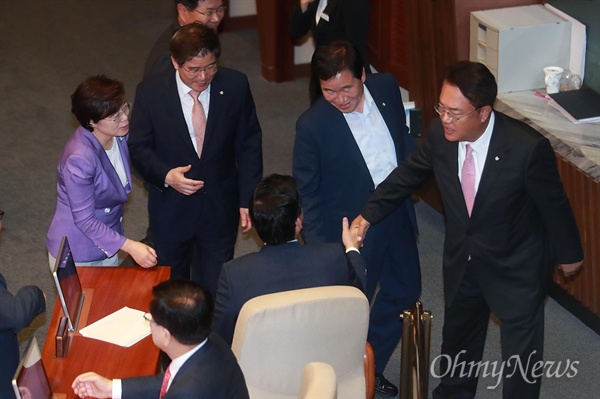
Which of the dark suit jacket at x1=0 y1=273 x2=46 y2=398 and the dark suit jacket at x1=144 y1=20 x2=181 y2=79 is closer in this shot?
the dark suit jacket at x1=0 y1=273 x2=46 y2=398

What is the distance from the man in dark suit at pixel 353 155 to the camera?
157 inches

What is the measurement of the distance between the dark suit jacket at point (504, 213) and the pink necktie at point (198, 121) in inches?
32.0

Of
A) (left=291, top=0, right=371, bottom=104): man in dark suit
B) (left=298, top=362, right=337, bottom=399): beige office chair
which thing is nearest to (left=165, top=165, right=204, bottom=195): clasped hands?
(left=298, top=362, right=337, bottom=399): beige office chair

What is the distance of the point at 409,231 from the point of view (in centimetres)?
430

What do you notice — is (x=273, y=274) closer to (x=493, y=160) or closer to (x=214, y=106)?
(x=493, y=160)

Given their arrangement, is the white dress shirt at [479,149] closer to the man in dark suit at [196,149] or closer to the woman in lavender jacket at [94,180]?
the man in dark suit at [196,149]

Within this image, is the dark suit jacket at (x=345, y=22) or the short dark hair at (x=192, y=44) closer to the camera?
the short dark hair at (x=192, y=44)

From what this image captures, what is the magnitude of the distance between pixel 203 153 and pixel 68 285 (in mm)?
977

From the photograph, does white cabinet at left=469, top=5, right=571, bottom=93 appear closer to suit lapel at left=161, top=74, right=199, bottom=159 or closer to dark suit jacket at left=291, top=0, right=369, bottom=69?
Answer: dark suit jacket at left=291, top=0, right=369, bottom=69

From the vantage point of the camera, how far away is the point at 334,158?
4.10m

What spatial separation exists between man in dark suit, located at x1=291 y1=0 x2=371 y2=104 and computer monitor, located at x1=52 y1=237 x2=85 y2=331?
225 cm

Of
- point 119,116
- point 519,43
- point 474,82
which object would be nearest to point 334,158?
point 474,82

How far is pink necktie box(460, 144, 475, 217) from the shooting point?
148 inches

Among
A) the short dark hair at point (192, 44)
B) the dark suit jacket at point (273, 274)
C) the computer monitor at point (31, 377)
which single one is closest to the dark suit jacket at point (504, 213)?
the dark suit jacket at point (273, 274)
